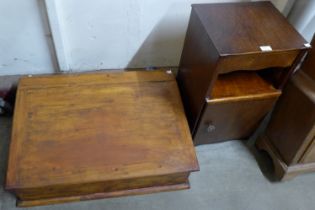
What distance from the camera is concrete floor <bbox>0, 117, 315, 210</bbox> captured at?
4.07 feet

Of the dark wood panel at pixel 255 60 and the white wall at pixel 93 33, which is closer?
the dark wood panel at pixel 255 60

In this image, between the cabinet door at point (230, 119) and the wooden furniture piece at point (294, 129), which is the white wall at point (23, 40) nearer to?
the cabinet door at point (230, 119)

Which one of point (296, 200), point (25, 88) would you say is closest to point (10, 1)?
point (25, 88)

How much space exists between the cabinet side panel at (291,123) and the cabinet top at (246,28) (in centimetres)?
20

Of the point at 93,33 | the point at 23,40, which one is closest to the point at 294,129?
the point at 93,33

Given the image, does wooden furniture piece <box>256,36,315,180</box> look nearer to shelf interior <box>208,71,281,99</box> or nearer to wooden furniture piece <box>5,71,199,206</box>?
shelf interior <box>208,71,281,99</box>

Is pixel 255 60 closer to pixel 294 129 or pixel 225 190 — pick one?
pixel 294 129

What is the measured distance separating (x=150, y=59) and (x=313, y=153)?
0.87m

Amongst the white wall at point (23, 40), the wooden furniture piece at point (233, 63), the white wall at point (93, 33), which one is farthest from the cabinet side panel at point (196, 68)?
the white wall at point (23, 40)

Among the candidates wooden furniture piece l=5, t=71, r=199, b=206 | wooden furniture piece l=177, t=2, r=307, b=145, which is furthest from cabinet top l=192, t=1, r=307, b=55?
wooden furniture piece l=5, t=71, r=199, b=206

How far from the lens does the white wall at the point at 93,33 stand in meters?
1.29

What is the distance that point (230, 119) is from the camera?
1327mm

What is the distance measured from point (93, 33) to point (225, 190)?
917mm

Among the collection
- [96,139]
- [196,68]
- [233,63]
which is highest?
[233,63]
